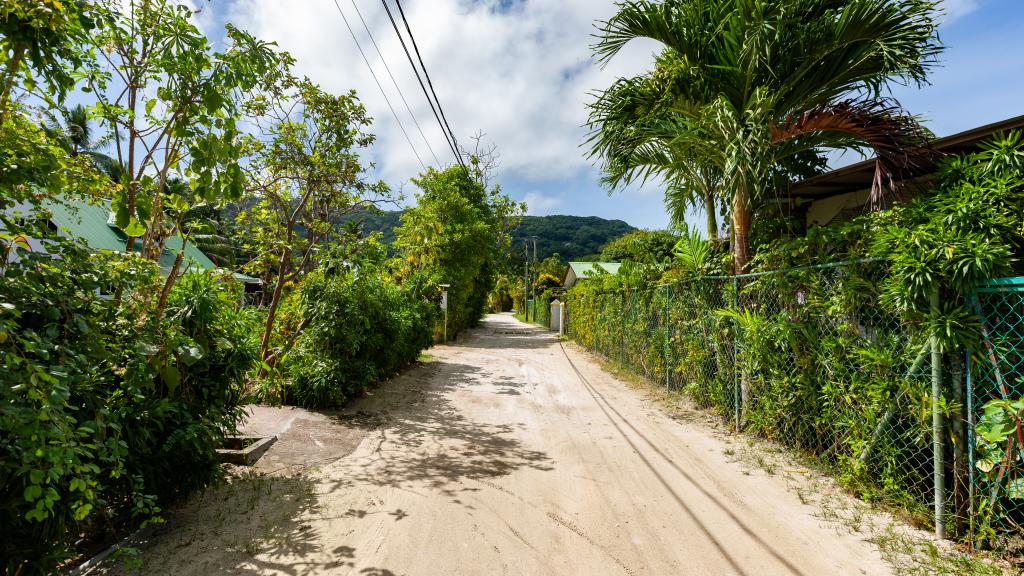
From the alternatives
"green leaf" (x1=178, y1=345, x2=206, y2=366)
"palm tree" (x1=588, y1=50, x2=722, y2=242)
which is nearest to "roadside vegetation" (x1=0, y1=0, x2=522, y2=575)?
"green leaf" (x1=178, y1=345, x2=206, y2=366)

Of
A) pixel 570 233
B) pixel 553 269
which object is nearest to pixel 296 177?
pixel 553 269

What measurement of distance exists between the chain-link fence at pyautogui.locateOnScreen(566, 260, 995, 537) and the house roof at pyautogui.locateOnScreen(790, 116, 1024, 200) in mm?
1445

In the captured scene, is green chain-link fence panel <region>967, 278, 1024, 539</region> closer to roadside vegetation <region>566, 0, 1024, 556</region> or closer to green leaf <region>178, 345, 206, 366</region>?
roadside vegetation <region>566, 0, 1024, 556</region>

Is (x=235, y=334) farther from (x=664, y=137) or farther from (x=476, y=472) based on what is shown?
(x=664, y=137)

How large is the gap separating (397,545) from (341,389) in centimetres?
385

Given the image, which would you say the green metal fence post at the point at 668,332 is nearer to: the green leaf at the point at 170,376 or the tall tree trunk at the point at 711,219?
the tall tree trunk at the point at 711,219

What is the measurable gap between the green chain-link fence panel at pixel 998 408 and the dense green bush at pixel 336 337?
6.16 metres

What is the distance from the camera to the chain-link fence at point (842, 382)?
2.93m

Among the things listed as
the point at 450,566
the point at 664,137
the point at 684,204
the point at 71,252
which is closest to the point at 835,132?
the point at 664,137

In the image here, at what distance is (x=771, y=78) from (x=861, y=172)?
5.82ft

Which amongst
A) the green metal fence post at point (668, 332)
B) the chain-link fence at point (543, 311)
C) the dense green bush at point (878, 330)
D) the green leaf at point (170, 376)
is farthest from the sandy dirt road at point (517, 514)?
the chain-link fence at point (543, 311)

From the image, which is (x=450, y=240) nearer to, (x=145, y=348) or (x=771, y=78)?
(x=771, y=78)

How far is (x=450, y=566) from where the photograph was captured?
2.74m

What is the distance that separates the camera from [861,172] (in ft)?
17.9
